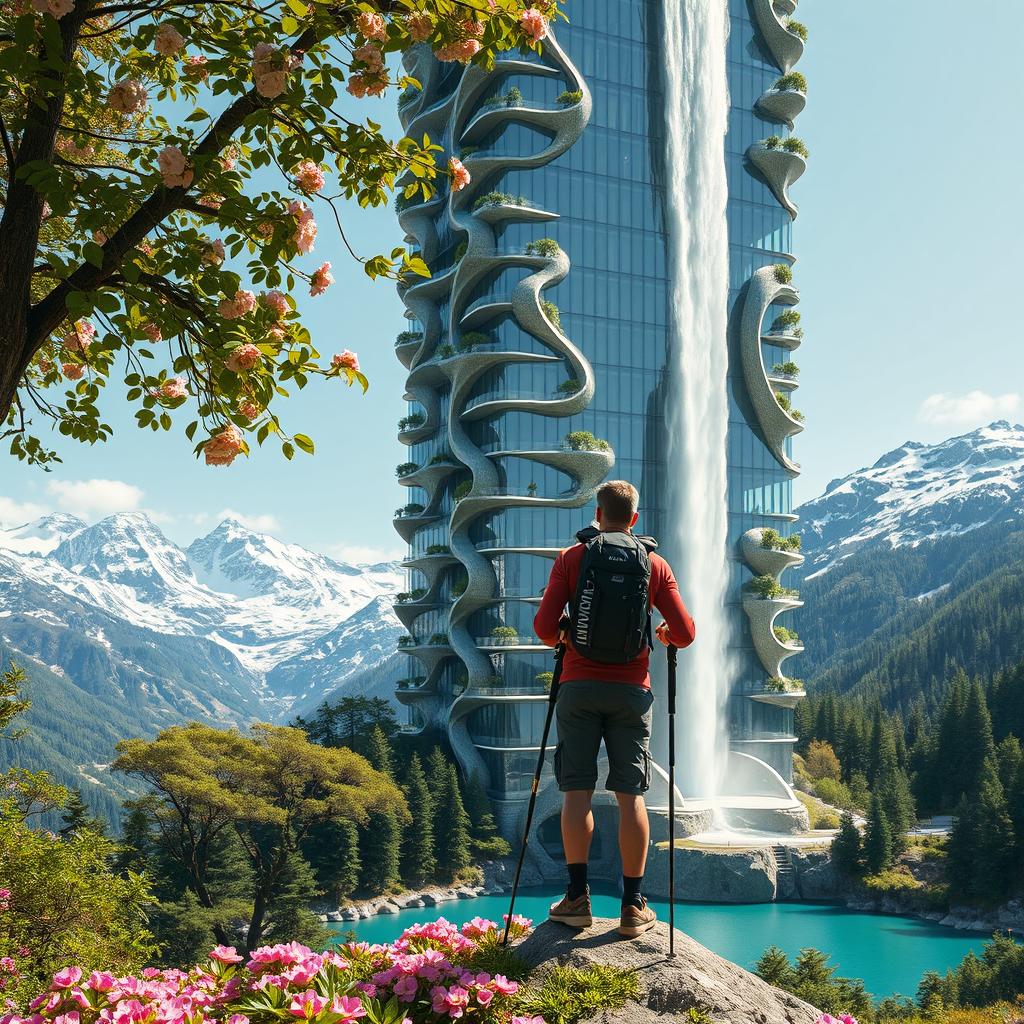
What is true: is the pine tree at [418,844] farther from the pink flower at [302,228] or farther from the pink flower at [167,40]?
the pink flower at [167,40]

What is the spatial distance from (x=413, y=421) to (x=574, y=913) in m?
56.4

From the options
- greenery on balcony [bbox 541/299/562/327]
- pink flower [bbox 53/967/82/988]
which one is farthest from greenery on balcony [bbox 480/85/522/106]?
pink flower [bbox 53/967/82/988]

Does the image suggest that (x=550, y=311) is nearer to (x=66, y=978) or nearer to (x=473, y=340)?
(x=473, y=340)

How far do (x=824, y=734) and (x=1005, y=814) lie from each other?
96.3 feet

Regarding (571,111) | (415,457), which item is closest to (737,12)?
(571,111)

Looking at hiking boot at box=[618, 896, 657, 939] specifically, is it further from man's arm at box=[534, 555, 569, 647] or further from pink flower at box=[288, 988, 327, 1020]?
pink flower at box=[288, 988, 327, 1020]

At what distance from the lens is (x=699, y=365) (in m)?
58.2

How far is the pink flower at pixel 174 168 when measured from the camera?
5.30 meters

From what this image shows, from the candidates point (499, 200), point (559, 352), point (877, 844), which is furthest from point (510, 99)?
point (877, 844)

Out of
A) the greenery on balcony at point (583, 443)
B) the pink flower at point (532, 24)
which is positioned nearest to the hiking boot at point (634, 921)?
the pink flower at point (532, 24)

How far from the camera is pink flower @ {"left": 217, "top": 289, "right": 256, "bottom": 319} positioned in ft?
18.6

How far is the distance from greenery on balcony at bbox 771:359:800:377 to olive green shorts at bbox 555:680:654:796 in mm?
56204

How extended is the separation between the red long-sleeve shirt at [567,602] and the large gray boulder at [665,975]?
62.2 inches

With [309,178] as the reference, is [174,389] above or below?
below
